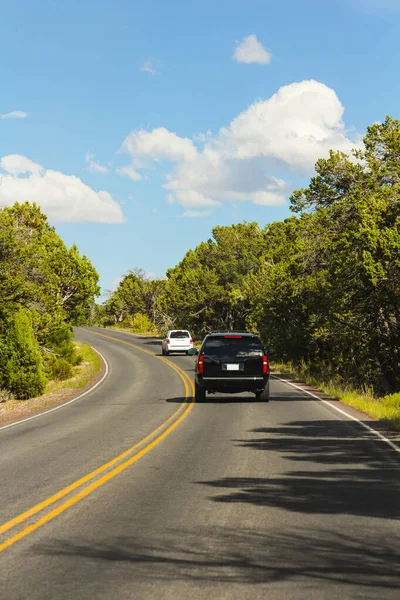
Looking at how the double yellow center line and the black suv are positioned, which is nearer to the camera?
the double yellow center line

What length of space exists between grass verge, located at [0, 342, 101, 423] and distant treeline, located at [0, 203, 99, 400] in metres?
0.98

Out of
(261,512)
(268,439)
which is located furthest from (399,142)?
(261,512)

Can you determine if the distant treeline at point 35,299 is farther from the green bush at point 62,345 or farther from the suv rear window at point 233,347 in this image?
the suv rear window at point 233,347

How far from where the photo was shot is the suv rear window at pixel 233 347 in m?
21.0

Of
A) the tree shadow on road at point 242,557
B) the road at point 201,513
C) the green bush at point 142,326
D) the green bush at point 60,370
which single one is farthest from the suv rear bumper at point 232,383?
the green bush at point 142,326

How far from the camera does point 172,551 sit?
6.09 m

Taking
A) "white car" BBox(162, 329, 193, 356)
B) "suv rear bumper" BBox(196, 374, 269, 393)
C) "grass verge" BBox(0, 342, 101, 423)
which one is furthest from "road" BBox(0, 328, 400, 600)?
"white car" BBox(162, 329, 193, 356)

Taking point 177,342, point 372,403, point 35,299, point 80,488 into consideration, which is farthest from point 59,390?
point 80,488

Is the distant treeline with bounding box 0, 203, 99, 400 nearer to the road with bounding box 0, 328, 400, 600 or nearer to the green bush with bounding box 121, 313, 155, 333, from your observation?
the road with bounding box 0, 328, 400, 600

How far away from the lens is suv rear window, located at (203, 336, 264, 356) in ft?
69.1

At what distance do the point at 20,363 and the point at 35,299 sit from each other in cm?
648

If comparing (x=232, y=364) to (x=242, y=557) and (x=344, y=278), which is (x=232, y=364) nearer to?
(x=344, y=278)

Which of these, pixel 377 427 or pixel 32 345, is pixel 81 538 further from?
pixel 32 345

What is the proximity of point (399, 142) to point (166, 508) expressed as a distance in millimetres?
32396
